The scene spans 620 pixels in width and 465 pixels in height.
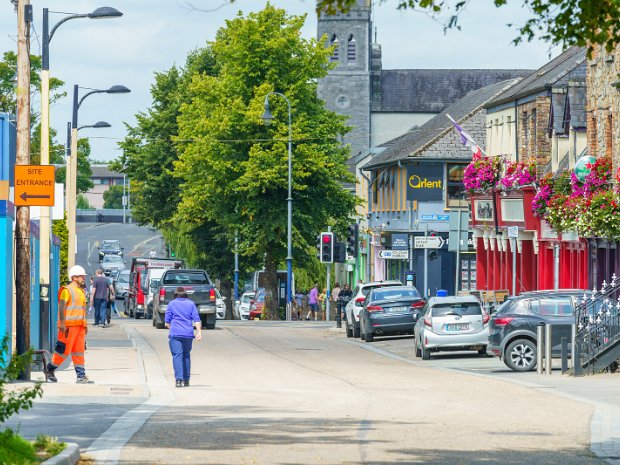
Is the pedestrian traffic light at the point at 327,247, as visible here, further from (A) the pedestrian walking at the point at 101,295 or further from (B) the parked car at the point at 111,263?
(B) the parked car at the point at 111,263

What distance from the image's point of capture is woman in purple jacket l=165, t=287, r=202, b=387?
77.3 ft

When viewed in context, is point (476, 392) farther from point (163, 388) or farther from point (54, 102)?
point (54, 102)

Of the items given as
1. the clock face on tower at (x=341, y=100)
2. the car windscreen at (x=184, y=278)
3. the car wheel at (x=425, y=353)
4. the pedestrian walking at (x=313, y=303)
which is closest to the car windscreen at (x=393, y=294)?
the car wheel at (x=425, y=353)

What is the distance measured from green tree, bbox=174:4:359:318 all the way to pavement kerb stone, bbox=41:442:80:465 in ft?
170

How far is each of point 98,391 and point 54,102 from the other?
74.7 metres

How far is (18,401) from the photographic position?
1250 cm

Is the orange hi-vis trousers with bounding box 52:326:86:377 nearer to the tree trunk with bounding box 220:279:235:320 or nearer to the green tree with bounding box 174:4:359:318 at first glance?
the green tree with bounding box 174:4:359:318

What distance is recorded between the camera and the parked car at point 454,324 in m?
33.3

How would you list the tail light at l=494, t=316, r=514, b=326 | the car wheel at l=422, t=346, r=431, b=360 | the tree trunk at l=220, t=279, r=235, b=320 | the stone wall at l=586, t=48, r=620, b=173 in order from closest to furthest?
the tail light at l=494, t=316, r=514, b=326, the car wheel at l=422, t=346, r=431, b=360, the stone wall at l=586, t=48, r=620, b=173, the tree trunk at l=220, t=279, r=235, b=320


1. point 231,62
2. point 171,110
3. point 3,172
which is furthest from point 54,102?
point 3,172

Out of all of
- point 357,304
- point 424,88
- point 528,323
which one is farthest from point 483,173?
point 424,88

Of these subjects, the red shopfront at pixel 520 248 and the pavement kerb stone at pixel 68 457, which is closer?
the pavement kerb stone at pixel 68 457

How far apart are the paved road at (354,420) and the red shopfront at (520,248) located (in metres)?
14.2

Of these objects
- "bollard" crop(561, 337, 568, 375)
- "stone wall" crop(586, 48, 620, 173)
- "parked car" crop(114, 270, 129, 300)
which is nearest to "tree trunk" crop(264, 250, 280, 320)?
"stone wall" crop(586, 48, 620, 173)
